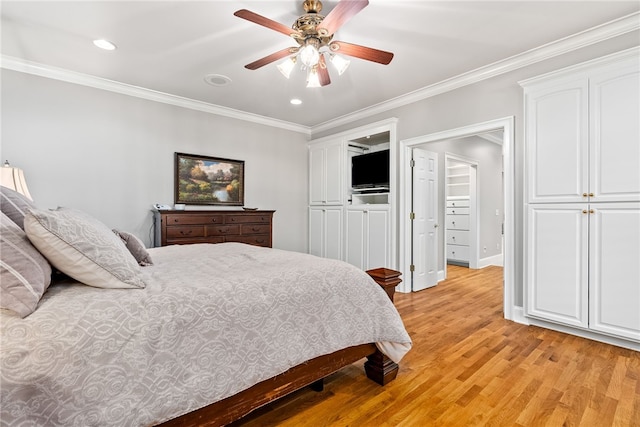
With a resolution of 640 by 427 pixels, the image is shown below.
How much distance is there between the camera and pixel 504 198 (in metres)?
3.02

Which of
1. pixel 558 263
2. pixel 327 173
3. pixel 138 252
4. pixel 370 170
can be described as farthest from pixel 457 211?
pixel 138 252

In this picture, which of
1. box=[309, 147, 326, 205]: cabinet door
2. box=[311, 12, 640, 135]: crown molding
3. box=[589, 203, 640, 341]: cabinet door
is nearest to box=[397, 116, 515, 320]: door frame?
box=[311, 12, 640, 135]: crown molding

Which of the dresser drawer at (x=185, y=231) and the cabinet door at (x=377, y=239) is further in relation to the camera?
the cabinet door at (x=377, y=239)

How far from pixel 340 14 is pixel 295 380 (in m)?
2.11

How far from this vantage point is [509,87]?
3.04 m

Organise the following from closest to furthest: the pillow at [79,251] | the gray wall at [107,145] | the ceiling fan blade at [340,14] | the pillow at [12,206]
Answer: the pillow at [79,251] < the pillow at [12,206] < the ceiling fan blade at [340,14] < the gray wall at [107,145]

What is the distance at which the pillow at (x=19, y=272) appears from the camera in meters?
0.88

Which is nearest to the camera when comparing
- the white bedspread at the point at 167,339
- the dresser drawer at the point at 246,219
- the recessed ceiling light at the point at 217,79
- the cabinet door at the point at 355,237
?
the white bedspread at the point at 167,339

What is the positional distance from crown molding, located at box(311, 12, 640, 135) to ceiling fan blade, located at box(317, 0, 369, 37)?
6.64 ft

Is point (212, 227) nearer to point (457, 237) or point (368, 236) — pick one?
point (368, 236)

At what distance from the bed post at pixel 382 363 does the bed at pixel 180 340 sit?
169 mm

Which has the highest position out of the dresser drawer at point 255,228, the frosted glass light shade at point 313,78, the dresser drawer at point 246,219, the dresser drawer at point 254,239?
the frosted glass light shade at point 313,78

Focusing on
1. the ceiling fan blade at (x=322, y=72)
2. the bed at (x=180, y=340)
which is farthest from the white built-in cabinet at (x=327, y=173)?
the bed at (x=180, y=340)

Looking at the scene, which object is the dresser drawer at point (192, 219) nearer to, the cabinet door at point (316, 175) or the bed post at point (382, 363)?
the cabinet door at point (316, 175)
